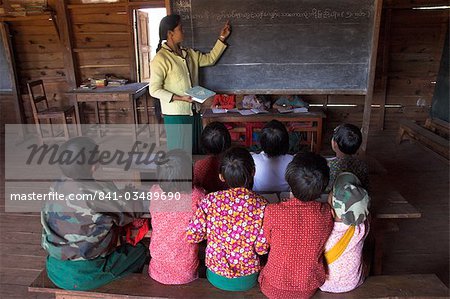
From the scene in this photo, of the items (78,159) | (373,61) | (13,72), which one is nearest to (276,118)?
(373,61)

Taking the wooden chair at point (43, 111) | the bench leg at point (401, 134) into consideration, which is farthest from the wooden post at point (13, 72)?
the bench leg at point (401, 134)

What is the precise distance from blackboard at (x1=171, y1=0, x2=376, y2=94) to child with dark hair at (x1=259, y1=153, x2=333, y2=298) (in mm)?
1549

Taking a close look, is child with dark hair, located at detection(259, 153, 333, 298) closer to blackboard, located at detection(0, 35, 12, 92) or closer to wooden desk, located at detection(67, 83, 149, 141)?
wooden desk, located at detection(67, 83, 149, 141)

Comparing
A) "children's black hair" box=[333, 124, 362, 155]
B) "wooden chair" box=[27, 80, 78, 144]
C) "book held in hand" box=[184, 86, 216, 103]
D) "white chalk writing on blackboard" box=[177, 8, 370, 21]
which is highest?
"white chalk writing on blackboard" box=[177, 8, 370, 21]

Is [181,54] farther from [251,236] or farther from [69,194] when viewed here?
[251,236]

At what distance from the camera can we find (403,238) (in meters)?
2.60

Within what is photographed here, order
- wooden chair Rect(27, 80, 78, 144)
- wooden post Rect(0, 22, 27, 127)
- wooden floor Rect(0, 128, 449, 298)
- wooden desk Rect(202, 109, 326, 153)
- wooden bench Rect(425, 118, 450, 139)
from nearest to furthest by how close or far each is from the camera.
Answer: wooden floor Rect(0, 128, 449, 298) < wooden desk Rect(202, 109, 326, 153) < wooden bench Rect(425, 118, 450, 139) < wooden chair Rect(27, 80, 78, 144) < wooden post Rect(0, 22, 27, 127)

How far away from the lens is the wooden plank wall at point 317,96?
4699 millimetres

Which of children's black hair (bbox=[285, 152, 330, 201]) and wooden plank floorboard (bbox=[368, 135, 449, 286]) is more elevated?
children's black hair (bbox=[285, 152, 330, 201])

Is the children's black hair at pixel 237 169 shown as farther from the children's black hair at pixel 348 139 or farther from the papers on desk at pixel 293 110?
the papers on desk at pixel 293 110

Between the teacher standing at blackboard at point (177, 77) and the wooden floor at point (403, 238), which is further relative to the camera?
the teacher standing at blackboard at point (177, 77)

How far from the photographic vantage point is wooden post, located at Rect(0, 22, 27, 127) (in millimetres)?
4797

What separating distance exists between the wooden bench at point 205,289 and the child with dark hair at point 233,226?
74 mm

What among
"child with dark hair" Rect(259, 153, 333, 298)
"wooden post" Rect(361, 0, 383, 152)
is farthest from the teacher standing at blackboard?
"child with dark hair" Rect(259, 153, 333, 298)
